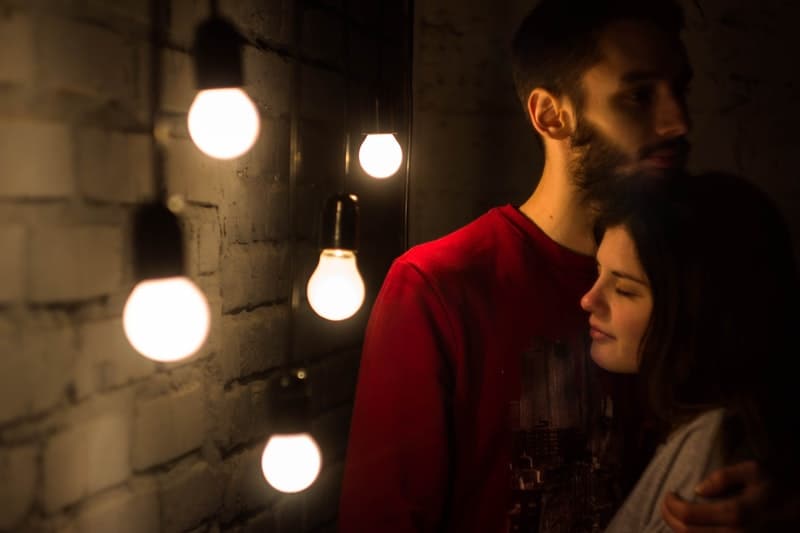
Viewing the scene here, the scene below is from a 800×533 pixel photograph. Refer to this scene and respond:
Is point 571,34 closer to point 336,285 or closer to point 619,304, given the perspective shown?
point 619,304

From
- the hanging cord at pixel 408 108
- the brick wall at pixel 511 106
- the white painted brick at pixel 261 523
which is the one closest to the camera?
the white painted brick at pixel 261 523

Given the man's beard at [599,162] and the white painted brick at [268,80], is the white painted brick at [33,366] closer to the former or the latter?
the white painted brick at [268,80]

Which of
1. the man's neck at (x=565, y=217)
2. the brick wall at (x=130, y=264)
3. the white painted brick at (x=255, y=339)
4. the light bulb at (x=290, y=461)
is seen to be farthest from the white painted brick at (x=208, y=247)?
the man's neck at (x=565, y=217)

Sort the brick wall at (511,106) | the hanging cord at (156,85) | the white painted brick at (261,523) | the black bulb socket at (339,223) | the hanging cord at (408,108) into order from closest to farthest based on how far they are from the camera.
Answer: the hanging cord at (156,85), the black bulb socket at (339,223), the white painted brick at (261,523), the hanging cord at (408,108), the brick wall at (511,106)

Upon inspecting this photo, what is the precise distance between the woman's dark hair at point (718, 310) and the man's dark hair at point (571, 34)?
401mm

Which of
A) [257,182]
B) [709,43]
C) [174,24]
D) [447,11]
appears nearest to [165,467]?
[257,182]

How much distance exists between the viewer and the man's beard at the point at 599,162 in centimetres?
Result: 151

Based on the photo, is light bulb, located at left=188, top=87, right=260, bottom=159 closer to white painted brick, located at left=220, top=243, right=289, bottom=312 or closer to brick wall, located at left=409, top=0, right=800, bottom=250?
white painted brick, located at left=220, top=243, right=289, bottom=312

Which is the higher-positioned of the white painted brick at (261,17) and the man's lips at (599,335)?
the white painted brick at (261,17)

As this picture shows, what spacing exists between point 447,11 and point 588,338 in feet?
4.04

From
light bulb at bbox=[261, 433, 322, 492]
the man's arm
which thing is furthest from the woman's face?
light bulb at bbox=[261, 433, 322, 492]

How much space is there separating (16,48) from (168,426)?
623 millimetres

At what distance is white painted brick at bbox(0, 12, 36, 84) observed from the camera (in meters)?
0.88

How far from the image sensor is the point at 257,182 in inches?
56.7
